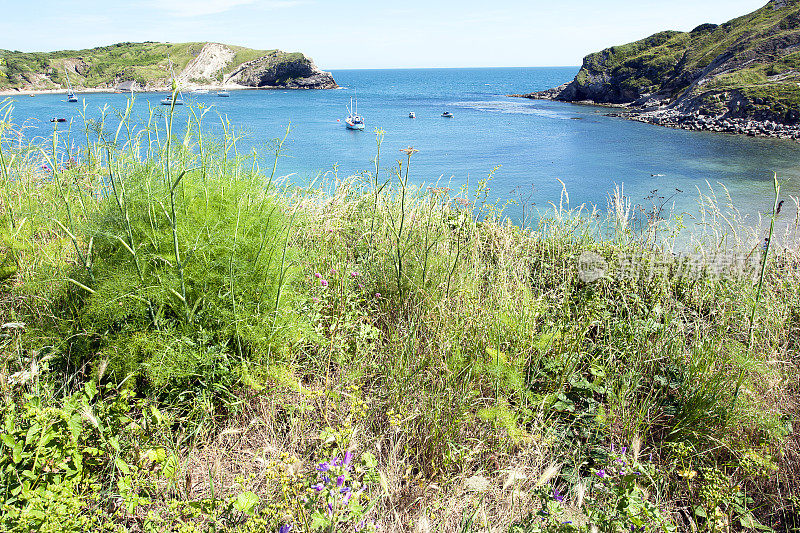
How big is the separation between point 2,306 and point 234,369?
1834mm

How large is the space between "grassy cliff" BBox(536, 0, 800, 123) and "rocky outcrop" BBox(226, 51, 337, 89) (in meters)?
67.8

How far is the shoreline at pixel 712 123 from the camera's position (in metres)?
34.7

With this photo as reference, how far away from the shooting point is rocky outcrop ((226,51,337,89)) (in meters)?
117

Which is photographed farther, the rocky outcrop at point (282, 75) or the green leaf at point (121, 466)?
the rocky outcrop at point (282, 75)

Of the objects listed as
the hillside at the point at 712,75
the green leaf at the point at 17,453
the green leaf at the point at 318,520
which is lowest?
the green leaf at the point at 17,453

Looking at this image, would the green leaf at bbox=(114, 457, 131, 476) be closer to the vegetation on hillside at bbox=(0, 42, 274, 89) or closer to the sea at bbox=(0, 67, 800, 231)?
the sea at bbox=(0, 67, 800, 231)

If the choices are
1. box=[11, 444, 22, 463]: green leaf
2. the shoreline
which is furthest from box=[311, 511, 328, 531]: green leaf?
the shoreline

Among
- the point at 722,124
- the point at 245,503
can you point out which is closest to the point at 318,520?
the point at 245,503

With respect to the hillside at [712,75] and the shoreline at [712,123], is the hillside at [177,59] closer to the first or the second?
the hillside at [712,75]

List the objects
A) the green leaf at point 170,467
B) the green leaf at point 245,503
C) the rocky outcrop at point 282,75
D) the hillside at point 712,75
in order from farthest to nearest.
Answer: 1. the rocky outcrop at point 282,75
2. the hillside at point 712,75
3. the green leaf at point 170,467
4. the green leaf at point 245,503

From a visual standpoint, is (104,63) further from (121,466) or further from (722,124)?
(121,466)

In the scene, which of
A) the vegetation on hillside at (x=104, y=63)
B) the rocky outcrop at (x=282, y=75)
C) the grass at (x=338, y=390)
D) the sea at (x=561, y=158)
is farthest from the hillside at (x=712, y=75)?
the vegetation on hillside at (x=104, y=63)

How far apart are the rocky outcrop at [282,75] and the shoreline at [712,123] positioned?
8605 cm

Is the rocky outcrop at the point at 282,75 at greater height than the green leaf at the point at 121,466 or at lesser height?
greater
